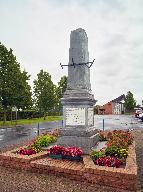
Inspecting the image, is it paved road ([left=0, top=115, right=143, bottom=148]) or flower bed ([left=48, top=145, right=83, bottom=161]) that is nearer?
flower bed ([left=48, top=145, right=83, bottom=161])

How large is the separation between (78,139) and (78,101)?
5.51 ft

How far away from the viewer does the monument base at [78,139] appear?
10156 millimetres

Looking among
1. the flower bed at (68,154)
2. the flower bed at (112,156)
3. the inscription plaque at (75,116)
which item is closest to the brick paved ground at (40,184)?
the flower bed at (112,156)

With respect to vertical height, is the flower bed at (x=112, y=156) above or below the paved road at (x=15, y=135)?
above

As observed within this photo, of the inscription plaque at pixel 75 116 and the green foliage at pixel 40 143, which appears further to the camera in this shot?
the inscription plaque at pixel 75 116

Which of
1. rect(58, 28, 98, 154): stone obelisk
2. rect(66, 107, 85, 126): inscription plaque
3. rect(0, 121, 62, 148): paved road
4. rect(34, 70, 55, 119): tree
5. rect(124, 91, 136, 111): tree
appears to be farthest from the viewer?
rect(124, 91, 136, 111): tree

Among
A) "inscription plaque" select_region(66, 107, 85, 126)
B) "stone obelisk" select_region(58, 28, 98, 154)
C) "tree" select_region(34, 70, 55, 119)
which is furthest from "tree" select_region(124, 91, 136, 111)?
"inscription plaque" select_region(66, 107, 85, 126)

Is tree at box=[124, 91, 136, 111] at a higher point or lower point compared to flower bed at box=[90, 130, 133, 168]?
higher

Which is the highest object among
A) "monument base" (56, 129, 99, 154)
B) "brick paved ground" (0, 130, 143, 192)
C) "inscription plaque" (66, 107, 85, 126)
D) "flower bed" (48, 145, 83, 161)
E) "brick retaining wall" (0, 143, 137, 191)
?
"inscription plaque" (66, 107, 85, 126)

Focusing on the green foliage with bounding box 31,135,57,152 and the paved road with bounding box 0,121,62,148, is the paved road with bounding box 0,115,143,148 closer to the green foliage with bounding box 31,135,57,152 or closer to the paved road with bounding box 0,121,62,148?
the paved road with bounding box 0,121,62,148

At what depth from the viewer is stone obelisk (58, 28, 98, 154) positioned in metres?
10.4

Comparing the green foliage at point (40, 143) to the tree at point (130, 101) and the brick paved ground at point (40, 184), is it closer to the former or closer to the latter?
the brick paved ground at point (40, 184)

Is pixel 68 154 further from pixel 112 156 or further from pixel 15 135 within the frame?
pixel 15 135

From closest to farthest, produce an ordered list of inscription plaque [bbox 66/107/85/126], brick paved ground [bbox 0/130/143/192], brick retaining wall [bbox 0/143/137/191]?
brick paved ground [bbox 0/130/143/192]
brick retaining wall [bbox 0/143/137/191]
inscription plaque [bbox 66/107/85/126]
